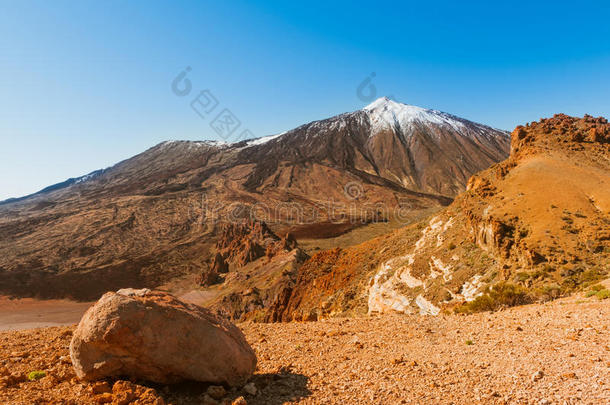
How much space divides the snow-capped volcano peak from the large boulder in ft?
549

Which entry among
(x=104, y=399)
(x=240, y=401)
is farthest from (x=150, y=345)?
(x=240, y=401)

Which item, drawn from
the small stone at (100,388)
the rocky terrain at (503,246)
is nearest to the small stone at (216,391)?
the small stone at (100,388)

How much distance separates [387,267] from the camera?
18.0 meters

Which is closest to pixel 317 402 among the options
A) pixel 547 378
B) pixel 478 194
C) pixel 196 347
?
pixel 196 347

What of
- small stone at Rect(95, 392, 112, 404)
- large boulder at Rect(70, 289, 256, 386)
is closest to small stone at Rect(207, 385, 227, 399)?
large boulder at Rect(70, 289, 256, 386)

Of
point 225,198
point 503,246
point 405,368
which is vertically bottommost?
point 405,368

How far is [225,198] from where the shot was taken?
8769cm

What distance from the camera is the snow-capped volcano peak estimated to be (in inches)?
6535

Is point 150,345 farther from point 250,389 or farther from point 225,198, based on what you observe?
point 225,198

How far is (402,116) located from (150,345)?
604 feet

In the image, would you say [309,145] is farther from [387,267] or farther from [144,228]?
[387,267]

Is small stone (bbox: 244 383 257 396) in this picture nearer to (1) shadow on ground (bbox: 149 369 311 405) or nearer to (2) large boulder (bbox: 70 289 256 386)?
(1) shadow on ground (bbox: 149 369 311 405)

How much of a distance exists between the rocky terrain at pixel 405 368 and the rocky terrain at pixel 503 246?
9.92 ft

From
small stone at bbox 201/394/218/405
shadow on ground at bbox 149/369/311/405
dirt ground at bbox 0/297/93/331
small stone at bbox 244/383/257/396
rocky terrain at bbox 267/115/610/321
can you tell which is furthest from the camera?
dirt ground at bbox 0/297/93/331
